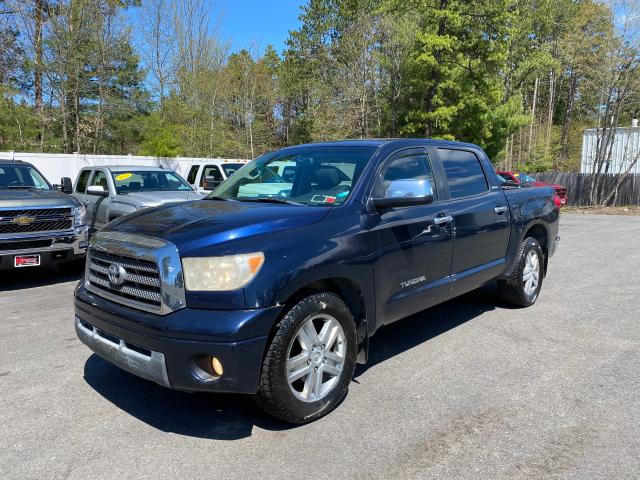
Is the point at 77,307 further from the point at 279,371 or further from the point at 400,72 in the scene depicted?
the point at 400,72

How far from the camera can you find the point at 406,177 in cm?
437

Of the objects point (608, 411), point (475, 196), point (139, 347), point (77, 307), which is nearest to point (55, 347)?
point (77, 307)

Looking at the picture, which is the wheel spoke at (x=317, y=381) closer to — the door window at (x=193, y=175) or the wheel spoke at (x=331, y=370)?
the wheel spoke at (x=331, y=370)

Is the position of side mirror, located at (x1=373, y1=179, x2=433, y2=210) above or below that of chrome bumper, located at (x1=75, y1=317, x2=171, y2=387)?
above

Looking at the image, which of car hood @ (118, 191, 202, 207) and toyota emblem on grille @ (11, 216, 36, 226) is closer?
toyota emblem on grille @ (11, 216, 36, 226)

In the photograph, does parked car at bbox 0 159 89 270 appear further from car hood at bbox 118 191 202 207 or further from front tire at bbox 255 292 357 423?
front tire at bbox 255 292 357 423

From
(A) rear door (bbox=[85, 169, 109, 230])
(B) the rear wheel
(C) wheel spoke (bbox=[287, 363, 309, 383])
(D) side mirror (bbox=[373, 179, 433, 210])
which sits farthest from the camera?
(A) rear door (bbox=[85, 169, 109, 230])

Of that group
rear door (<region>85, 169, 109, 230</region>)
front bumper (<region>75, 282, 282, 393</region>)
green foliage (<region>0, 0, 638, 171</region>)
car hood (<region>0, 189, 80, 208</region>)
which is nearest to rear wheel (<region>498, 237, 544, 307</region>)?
front bumper (<region>75, 282, 282, 393</region>)

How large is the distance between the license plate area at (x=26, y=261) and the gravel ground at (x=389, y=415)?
1713mm

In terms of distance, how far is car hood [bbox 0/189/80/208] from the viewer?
23.7 feet

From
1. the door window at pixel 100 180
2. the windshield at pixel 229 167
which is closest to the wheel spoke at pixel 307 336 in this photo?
the door window at pixel 100 180

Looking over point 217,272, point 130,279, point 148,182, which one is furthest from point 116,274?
point 148,182

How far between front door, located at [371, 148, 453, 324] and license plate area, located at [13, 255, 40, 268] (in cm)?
557

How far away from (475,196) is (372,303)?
6.55 ft
